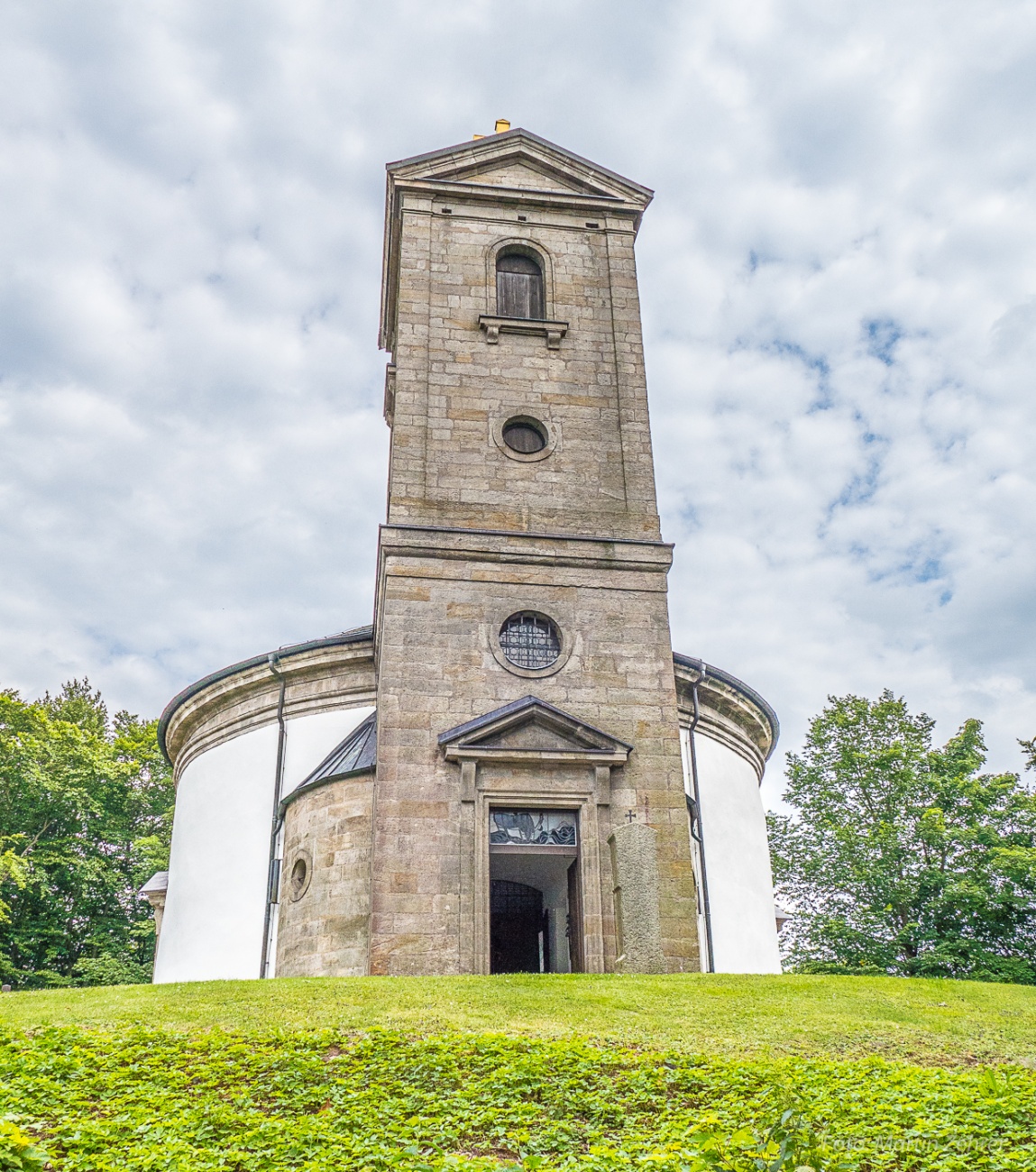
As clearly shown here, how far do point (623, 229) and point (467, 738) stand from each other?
12.4m

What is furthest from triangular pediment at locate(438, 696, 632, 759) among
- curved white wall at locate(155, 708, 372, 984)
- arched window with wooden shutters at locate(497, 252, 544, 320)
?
arched window with wooden shutters at locate(497, 252, 544, 320)

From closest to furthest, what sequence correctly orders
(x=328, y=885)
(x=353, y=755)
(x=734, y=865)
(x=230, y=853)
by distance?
(x=328, y=885), (x=353, y=755), (x=230, y=853), (x=734, y=865)

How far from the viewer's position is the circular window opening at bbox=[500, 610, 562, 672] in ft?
63.0

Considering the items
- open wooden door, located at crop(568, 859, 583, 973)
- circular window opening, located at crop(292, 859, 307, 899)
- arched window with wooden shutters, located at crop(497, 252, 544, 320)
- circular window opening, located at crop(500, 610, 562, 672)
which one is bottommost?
open wooden door, located at crop(568, 859, 583, 973)

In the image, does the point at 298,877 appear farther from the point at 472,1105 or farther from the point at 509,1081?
the point at 472,1105

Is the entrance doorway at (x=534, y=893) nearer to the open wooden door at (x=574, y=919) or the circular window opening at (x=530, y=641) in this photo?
the open wooden door at (x=574, y=919)

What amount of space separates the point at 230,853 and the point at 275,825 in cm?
127

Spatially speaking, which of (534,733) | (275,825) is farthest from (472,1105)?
(275,825)

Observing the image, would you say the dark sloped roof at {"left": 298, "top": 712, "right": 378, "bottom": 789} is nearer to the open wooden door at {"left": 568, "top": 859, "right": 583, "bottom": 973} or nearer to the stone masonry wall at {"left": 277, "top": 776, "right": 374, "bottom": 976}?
the stone masonry wall at {"left": 277, "top": 776, "right": 374, "bottom": 976}

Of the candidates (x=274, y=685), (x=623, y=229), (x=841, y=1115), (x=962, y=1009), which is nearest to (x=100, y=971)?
(x=274, y=685)

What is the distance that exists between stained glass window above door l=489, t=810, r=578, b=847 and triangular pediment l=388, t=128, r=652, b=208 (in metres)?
13.4

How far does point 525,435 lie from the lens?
70.9 feet

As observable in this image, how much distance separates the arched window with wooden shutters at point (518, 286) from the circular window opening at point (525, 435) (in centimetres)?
252

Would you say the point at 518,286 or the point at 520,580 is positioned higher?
the point at 518,286
